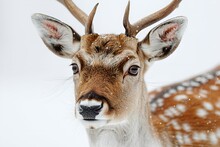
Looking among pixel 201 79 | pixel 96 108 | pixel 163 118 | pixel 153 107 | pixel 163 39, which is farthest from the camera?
pixel 201 79

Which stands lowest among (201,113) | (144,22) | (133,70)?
(201,113)

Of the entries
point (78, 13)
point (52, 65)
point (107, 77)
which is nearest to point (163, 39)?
point (107, 77)

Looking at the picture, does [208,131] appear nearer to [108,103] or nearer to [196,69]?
[108,103]

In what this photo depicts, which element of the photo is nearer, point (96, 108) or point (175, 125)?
point (96, 108)

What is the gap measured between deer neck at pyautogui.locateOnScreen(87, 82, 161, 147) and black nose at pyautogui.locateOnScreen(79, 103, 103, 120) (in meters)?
0.35

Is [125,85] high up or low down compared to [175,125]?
up

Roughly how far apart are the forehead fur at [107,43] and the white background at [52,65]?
1.23 metres

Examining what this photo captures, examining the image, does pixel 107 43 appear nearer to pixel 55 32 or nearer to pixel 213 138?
pixel 55 32

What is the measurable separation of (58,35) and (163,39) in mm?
746

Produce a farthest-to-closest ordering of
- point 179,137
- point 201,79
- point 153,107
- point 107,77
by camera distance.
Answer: point 201,79
point 153,107
point 179,137
point 107,77

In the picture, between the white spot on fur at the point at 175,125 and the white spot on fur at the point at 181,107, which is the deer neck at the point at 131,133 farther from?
the white spot on fur at the point at 181,107

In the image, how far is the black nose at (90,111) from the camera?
3383mm

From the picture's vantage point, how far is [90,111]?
3391 millimetres

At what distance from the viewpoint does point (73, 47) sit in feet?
13.3
